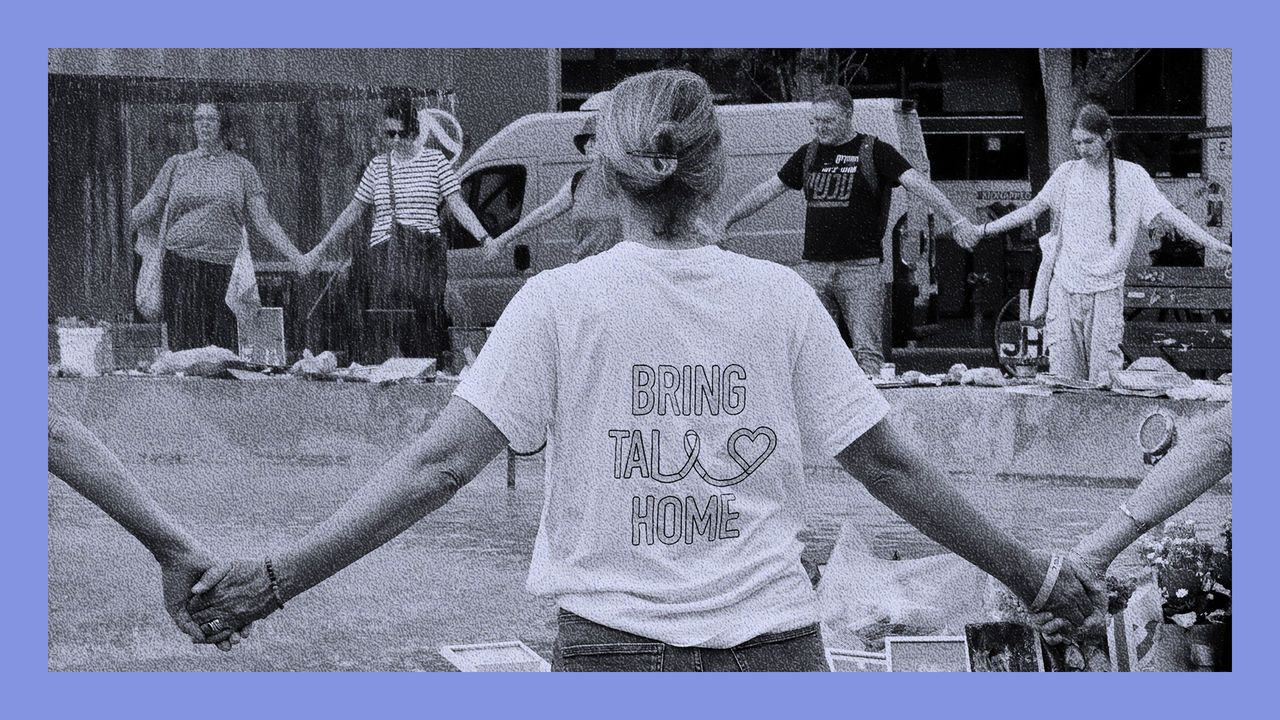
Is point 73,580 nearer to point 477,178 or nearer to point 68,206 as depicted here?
point 68,206

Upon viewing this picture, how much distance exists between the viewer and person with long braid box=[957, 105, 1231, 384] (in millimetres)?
5344

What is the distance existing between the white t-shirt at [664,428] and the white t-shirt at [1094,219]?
9.56 ft

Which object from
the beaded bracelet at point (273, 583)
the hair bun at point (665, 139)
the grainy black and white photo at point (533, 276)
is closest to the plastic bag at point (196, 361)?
the grainy black and white photo at point (533, 276)

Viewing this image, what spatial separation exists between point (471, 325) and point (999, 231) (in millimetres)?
Answer: 1767

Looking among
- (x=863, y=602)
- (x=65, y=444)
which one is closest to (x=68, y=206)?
(x=65, y=444)

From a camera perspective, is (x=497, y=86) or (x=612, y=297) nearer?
(x=612, y=297)

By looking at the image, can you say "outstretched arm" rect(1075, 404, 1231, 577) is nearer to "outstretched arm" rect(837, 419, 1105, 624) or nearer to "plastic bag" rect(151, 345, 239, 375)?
"outstretched arm" rect(837, 419, 1105, 624)

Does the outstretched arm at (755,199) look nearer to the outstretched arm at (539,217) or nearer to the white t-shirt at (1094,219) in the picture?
the outstretched arm at (539,217)

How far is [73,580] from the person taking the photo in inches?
209

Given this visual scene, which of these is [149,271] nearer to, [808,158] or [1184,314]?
[808,158]

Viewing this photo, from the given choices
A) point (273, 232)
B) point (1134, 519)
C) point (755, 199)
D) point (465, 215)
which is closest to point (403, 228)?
Answer: point (465, 215)

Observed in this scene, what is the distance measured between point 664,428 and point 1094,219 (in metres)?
3.16

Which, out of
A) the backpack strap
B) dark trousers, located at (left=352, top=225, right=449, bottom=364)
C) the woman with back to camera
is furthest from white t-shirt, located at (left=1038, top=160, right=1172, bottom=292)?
the woman with back to camera

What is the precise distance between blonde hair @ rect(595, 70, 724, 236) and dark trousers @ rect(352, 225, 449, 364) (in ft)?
8.97
